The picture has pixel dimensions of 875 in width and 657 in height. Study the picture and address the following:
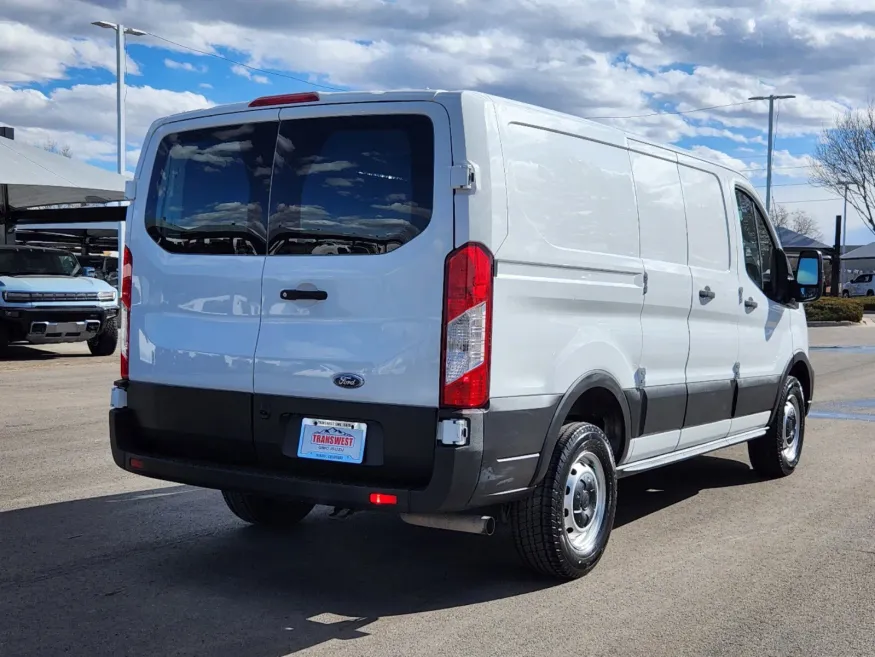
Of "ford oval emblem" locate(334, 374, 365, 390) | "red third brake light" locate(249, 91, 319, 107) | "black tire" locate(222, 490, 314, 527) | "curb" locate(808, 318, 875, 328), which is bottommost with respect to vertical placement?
"black tire" locate(222, 490, 314, 527)

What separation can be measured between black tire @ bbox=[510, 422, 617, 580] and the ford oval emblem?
0.95 metres

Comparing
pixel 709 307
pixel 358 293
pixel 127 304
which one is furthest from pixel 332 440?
pixel 709 307

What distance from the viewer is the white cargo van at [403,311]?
13.9 ft

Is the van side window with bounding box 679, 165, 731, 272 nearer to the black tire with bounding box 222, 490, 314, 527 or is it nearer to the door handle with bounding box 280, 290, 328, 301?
the door handle with bounding box 280, 290, 328, 301

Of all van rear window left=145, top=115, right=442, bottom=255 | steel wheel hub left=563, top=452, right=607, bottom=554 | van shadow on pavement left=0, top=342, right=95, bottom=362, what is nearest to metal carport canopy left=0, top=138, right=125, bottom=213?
van shadow on pavement left=0, top=342, right=95, bottom=362

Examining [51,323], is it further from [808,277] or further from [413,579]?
[413,579]

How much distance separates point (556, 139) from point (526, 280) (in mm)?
785

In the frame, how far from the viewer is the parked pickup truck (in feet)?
50.8

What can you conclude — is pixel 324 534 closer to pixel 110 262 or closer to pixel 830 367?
pixel 830 367

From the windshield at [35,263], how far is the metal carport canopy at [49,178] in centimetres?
381

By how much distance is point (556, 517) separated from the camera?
4688 millimetres

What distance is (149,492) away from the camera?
6699 mm

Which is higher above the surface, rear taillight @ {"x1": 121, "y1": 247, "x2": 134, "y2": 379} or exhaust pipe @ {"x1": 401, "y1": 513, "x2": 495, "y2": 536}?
rear taillight @ {"x1": 121, "y1": 247, "x2": 134, "y2": 379}

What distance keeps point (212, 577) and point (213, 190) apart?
1833mm
